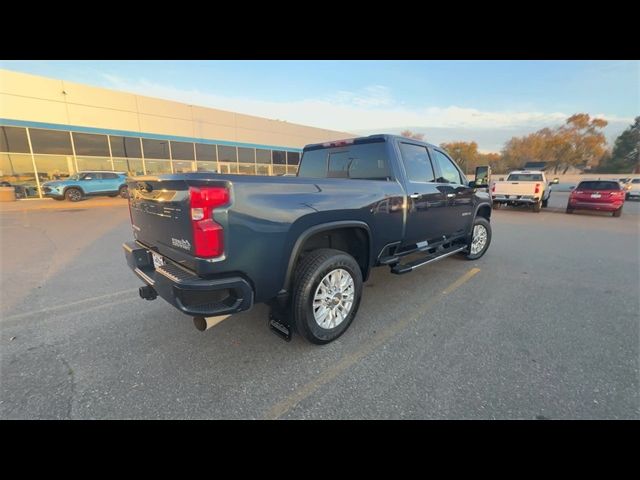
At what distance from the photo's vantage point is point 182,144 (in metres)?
21.5

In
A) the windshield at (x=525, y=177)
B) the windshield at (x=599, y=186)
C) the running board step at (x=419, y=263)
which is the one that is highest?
the windshield at (x=525, y=177)

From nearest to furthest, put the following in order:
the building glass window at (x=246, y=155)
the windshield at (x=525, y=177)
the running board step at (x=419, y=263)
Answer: the running board step at (x=419, y=263) → the windshield at (x=525, y=177) → the building glass window at (x=246, y=155)

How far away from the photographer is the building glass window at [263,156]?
85.8 ft

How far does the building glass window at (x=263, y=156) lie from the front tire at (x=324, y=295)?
25034mm

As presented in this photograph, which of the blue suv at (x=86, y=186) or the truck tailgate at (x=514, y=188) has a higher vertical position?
the truck tailgate at (x=514, y=188)

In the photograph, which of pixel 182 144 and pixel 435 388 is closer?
pixel 435 388

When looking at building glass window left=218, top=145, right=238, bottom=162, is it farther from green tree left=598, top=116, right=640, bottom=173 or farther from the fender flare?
green tree left=598, top=116, right=640, bottom=173

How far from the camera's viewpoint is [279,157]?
91.4ft

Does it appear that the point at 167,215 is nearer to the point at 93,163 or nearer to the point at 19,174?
the point at 93,163

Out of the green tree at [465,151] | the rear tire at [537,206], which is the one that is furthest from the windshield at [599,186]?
the green tree at [465,151]

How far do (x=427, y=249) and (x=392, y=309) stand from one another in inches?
47.0

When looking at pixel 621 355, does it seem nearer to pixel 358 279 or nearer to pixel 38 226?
pixel 358 279

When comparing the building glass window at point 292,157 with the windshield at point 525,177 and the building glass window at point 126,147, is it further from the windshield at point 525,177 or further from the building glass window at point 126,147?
the windshield at point 525,177
